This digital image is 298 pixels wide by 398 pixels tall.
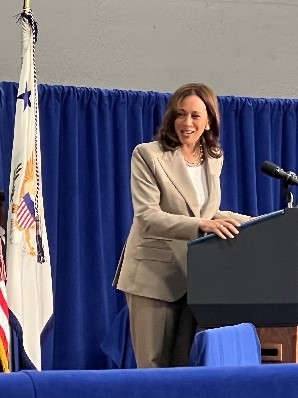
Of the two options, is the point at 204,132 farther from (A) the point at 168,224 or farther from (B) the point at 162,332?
(B) the point at 162,332

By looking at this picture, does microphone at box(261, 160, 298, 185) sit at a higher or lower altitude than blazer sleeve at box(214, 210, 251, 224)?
higher

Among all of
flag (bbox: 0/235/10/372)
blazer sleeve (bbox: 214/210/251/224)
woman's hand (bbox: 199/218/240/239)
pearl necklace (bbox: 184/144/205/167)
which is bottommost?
flag (bbox: 0/235/10/372)

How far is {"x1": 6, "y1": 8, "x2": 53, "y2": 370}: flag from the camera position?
168 inches

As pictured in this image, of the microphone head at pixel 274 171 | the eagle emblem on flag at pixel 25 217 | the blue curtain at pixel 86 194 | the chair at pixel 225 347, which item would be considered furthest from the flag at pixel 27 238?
the chair at pixel 225 347

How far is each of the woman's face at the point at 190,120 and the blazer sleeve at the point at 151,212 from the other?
149 mm

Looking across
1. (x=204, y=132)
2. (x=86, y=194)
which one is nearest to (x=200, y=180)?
(x=204, y=132)

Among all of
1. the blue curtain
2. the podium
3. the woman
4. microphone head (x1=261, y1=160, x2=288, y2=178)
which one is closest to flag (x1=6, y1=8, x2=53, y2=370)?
the blue curtain

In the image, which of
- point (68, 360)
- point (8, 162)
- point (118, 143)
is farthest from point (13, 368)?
point (118, 143)

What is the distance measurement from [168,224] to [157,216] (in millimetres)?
46

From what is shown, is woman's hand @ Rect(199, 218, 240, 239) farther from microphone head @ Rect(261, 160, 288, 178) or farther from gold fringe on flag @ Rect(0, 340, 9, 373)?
gold fringe on flag @ Rect(0, 340, 9, 373)

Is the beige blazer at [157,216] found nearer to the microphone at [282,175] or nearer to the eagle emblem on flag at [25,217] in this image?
the microphone at [282,175]

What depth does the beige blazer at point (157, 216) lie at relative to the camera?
2.84m

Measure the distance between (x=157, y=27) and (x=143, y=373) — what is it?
4.82m

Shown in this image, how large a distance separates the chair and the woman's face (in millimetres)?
897
